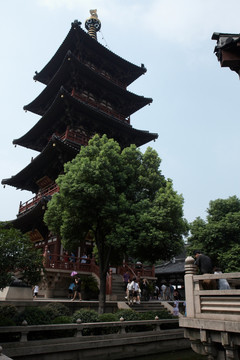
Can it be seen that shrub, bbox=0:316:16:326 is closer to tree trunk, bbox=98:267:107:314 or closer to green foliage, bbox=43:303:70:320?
green foliage, bbox=43:303:70:320

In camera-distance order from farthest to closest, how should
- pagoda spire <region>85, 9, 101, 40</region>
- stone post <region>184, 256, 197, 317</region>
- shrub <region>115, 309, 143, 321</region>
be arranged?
pagoda spire <region>85, 9, 101, 40</region>, shrub <region>115, 309, 143, 321</region>, stone post <region>184, 256, 197, 317</region>

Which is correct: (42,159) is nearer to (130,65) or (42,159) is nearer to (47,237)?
(47,237)

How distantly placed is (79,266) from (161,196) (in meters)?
7.52

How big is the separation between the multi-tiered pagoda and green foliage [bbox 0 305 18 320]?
8.70 metres

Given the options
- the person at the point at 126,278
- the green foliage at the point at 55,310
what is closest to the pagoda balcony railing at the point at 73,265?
the person at the point at 126,278

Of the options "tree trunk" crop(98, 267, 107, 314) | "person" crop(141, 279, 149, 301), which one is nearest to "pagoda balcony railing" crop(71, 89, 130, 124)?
"person" crop(141, 279, 149, 301)

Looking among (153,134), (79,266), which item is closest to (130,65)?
(153,134)

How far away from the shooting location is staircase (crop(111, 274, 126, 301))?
1639 centimetres

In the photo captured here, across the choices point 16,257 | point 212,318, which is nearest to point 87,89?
point 16,257

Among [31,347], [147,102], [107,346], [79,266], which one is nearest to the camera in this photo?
[31,347]

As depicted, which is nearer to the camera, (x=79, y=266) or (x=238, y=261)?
A: (x=79, y=266)

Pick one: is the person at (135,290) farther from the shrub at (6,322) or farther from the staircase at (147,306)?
the shrub at (6,322)

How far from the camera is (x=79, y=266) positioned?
17.8m

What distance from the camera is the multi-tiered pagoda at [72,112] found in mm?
22297
